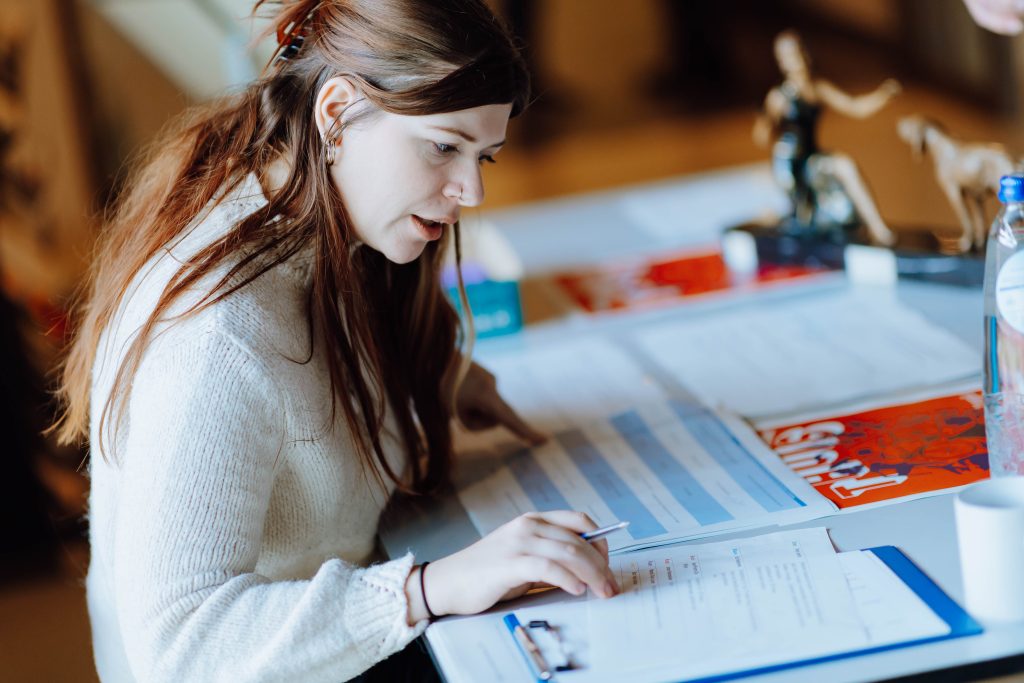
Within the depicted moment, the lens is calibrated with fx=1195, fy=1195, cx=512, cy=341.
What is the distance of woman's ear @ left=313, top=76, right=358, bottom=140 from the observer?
1095mm

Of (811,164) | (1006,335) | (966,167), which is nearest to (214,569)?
(1006,335)

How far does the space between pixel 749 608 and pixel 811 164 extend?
3.60ft

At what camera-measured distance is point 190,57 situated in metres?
2.52

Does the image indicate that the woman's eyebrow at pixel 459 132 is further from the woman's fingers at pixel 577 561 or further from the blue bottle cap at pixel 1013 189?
the blue bottle cap at pixel 1013 189

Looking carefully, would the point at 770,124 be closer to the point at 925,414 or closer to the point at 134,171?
the point at 925,414

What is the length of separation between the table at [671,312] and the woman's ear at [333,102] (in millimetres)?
413

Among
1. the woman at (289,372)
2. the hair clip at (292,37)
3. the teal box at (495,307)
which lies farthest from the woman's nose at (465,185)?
the teal box at (495,307)

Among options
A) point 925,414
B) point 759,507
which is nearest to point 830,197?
point 925,414

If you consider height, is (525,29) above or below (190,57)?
below

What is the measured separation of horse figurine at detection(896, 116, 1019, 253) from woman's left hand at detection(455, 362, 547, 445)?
0.67m

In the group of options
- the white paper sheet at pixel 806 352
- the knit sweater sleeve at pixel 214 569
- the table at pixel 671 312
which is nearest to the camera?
the table at pixel 671 312

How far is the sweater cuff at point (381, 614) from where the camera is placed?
3.26 feet

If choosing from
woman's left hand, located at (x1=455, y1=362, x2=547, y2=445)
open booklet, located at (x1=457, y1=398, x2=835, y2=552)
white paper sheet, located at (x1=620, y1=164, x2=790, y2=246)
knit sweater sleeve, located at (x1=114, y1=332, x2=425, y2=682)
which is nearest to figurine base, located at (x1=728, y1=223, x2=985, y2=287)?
Answer: white paper sheet, located at (x1=620, y1=164, x2=790, y2=246)

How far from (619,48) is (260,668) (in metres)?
5.42
